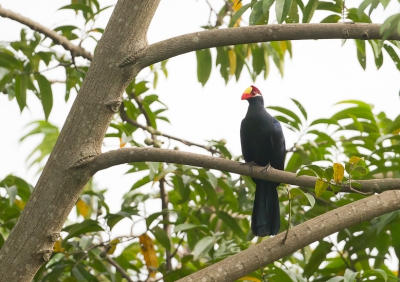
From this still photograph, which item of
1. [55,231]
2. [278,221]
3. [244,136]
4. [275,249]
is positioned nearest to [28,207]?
[55,231]

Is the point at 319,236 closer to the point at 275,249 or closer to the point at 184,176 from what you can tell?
the point at 275,249

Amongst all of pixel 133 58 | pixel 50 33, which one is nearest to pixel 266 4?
pixel 133 58

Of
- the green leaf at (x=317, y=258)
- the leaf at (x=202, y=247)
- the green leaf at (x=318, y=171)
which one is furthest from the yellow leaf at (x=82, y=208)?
the green leaf at (x=318, y=171)

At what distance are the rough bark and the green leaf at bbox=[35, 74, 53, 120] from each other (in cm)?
120

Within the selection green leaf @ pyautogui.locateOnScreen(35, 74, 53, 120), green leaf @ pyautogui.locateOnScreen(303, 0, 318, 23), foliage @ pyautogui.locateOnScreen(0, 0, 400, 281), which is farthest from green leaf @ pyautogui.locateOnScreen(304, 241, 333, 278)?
green leaf @ pyautogui.locateOnScreen(35, 74, 53, 120)

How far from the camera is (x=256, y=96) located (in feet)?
13.8

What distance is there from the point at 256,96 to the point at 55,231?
2.33 meters

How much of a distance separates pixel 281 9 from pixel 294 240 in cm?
88

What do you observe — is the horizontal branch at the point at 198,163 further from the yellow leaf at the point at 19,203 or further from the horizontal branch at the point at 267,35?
the yellow leaf at the point at 19,203

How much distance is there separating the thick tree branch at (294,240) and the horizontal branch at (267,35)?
2.12 ft

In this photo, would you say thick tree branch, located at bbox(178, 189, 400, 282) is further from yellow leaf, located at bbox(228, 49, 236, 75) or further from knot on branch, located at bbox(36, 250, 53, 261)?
yellow leaf, located at bbox(228, 49, 236, 75)

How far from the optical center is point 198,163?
216cm

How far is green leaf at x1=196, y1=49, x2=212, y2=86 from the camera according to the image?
11.8 ft

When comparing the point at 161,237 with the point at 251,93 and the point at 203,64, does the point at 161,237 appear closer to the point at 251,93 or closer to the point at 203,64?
the point at 203,64
